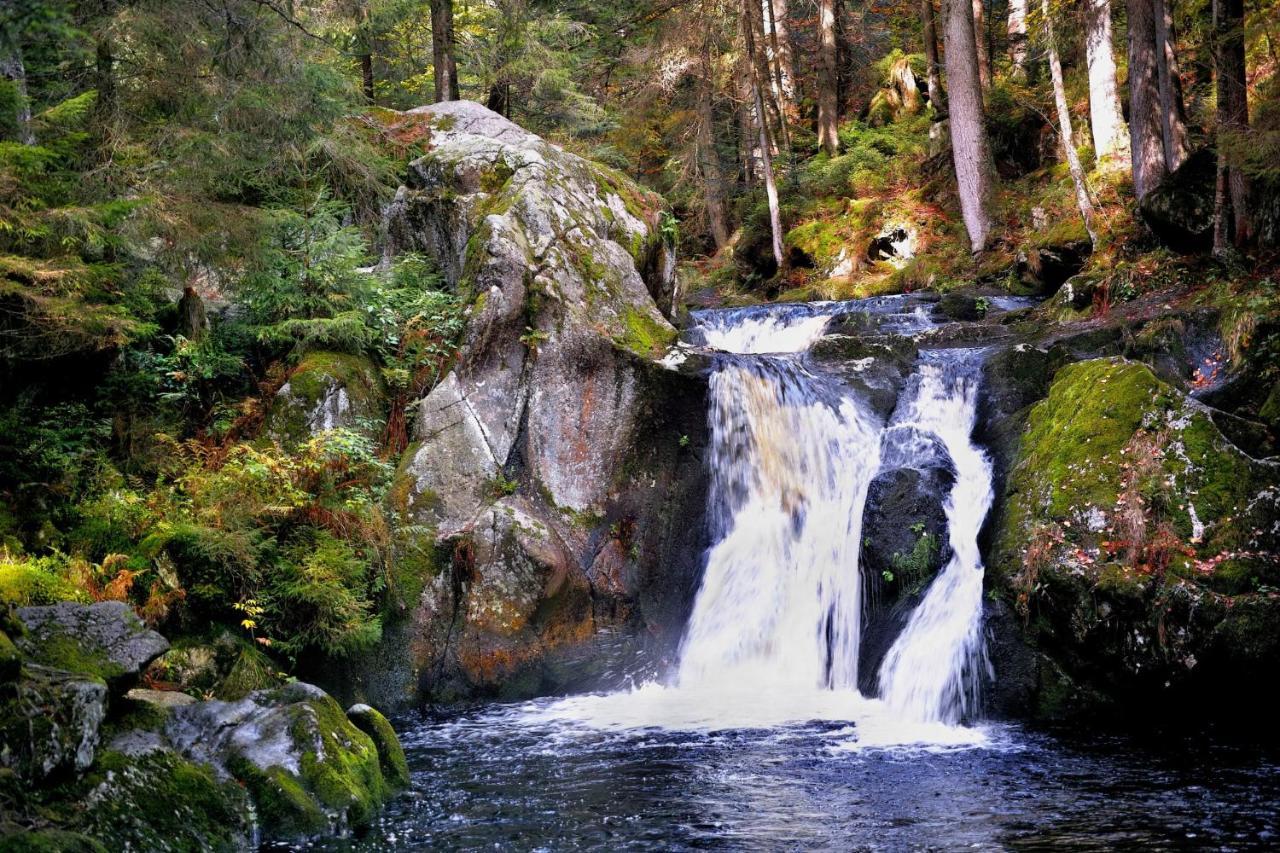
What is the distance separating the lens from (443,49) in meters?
16.8

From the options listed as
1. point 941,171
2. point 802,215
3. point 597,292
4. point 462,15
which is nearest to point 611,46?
point 462,15

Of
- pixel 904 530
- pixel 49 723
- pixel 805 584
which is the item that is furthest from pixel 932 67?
pixel 49 723

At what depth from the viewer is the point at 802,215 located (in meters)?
22.4

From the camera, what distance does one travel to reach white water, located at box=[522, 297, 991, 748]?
8.19 metres

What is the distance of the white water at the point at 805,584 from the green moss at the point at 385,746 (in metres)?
2.12

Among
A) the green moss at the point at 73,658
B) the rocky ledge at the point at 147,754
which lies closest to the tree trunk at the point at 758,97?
the rocky ledge at the point at 147,754

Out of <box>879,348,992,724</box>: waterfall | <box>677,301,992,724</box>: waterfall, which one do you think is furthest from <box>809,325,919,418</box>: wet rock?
<box>879,348,992,724</box>: waterfall

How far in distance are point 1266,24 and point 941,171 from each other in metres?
10.6

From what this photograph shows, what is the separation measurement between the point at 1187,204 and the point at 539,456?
30.1 feet

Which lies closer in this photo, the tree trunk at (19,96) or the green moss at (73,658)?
the green moss at (73,658)

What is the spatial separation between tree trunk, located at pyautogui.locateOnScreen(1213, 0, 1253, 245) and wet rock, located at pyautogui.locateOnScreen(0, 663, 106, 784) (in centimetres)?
1206

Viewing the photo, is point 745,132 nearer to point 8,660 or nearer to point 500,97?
point 500,97

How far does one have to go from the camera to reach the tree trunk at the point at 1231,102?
34.0 ft

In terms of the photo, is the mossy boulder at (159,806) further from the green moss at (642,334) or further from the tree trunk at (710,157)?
the tree trunk at (710,157)
